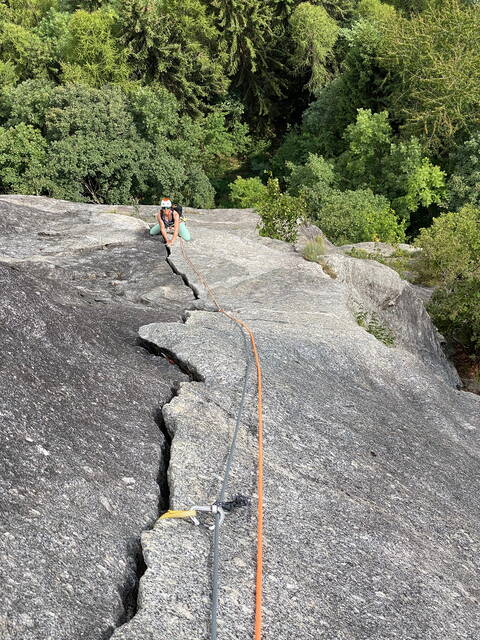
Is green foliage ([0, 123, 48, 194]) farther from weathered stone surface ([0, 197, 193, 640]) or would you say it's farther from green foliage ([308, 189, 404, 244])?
weathered stone surface ([0, 197, 193, 640])

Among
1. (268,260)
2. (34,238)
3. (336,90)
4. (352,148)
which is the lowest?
(34,238)

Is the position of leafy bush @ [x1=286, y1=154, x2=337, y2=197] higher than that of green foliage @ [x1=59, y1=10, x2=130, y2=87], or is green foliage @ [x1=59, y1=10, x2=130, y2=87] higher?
green foliage @ [x1=59, y1=10, x2=130, y2=87]

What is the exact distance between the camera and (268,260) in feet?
44.0

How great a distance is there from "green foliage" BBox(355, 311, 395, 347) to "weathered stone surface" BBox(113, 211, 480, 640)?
3.13 feet

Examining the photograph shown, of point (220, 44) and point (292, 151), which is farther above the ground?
point (220, 44)

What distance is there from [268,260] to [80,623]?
404 inches

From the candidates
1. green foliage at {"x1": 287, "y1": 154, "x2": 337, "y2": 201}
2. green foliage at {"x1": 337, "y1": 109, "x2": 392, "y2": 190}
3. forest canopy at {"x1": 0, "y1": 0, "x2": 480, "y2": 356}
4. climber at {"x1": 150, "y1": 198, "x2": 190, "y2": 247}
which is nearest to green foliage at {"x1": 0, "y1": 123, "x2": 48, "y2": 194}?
forest canopy at {"x1": 0, "y1": 0, "x2": 480, "y2": 356}

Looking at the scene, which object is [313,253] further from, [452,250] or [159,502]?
[159,502]

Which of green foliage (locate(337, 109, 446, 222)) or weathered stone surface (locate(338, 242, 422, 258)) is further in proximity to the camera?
green foliage (locate(337, 109, 446, 222))

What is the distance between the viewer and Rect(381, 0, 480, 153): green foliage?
31.7 m

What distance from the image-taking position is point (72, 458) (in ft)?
16.1

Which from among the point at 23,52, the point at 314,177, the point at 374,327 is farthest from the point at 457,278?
the point at 23,52

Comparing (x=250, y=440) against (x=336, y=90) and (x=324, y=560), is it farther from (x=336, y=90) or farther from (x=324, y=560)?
(x=336, y=90)

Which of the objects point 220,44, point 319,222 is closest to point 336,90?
point 220,44
